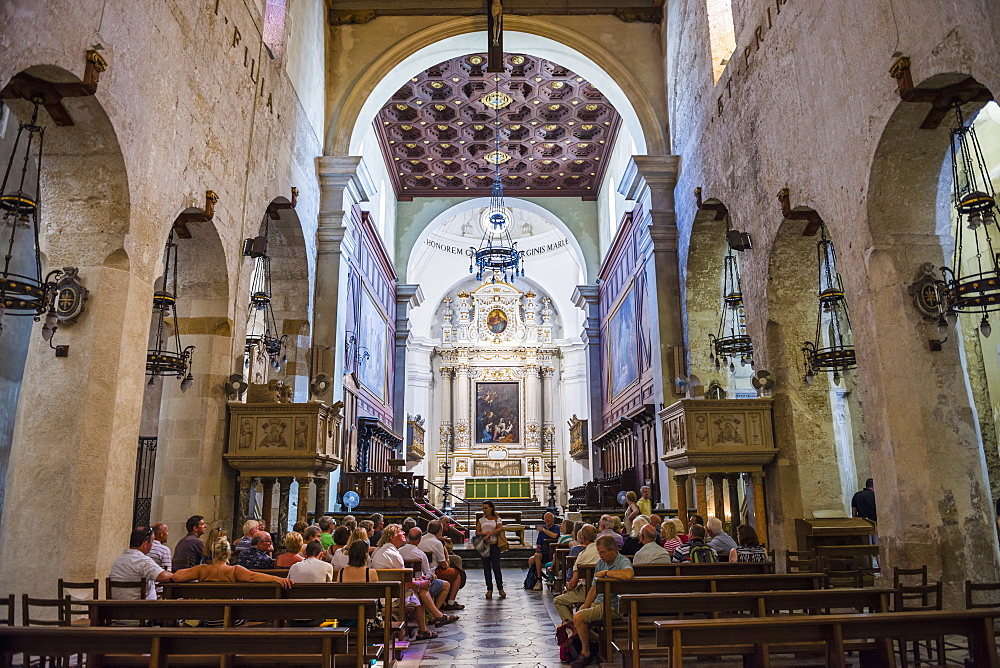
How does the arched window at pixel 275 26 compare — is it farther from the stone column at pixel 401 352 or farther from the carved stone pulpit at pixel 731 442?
the stone column at pixel 401 352

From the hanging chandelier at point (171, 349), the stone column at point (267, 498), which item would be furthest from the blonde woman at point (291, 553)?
the stone column at point (267, 498)

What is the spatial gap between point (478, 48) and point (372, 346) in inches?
300

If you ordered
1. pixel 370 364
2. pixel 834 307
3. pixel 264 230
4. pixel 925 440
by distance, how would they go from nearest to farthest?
pixel 925 440 → pixel 834 307 → pixel 264 230 → pixel 370 364

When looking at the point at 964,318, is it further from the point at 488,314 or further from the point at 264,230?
the point at 488,314

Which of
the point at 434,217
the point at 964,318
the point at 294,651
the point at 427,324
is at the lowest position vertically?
the point at 294,651

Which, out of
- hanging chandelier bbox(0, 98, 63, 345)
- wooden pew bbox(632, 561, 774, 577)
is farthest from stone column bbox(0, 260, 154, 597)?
wooden pew bbox(632, 561, 774, 577)

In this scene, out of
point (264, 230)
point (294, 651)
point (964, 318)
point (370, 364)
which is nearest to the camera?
point (294, 651)

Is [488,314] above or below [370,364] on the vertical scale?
above

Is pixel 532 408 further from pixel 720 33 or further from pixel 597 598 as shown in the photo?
pixel 597 598

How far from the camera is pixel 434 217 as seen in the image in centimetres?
2277

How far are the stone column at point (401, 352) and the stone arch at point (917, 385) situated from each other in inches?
660

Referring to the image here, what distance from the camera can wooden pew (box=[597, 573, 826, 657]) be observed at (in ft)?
17.0

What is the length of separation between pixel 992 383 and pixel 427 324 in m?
20.1

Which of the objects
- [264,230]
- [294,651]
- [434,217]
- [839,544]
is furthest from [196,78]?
[434,217]
